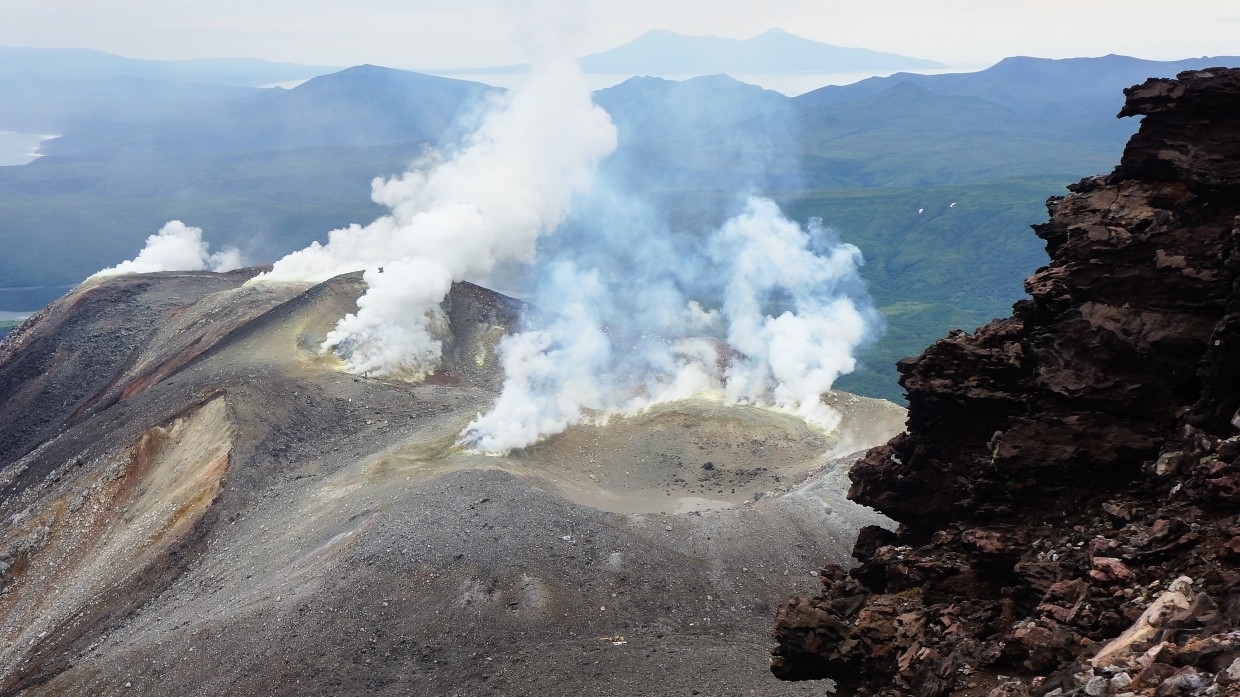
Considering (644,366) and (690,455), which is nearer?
(690,455)

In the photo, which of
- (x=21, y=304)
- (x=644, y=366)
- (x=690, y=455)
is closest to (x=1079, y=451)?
(x=690, y=455)

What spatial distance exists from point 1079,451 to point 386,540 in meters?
24.1

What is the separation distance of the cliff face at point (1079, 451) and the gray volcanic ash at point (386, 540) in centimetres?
802

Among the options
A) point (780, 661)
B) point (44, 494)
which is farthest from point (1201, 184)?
point (44, 494)

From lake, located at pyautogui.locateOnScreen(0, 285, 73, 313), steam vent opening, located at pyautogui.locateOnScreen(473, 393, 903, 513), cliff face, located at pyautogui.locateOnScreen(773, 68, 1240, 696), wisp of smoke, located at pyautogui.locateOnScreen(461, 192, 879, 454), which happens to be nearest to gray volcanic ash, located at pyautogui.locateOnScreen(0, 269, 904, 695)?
steam vent opening, located at pyautogui.locateOnScreen(473, 393, 903, 513)

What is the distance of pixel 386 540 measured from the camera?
35.1 metres

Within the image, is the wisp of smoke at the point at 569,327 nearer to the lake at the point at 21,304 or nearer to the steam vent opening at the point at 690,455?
the steam vent opening at the point at 690,455

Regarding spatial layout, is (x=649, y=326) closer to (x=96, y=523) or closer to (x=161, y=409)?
(x=161, y=409)

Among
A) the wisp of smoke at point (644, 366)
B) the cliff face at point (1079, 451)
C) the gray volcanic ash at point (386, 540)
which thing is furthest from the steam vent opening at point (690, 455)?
the cliff face at point (1079, 451)

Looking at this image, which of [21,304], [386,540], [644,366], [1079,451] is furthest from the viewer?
[21,304]

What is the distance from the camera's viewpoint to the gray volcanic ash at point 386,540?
97.8 ft

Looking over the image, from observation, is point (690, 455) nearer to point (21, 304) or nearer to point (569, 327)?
point (569, 327)

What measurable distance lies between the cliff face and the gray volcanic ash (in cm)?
802

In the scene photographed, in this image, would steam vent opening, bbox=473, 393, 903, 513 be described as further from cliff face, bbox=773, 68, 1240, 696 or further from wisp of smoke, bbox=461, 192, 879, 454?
cliff face, bbox=773, 68, 1240, 696
